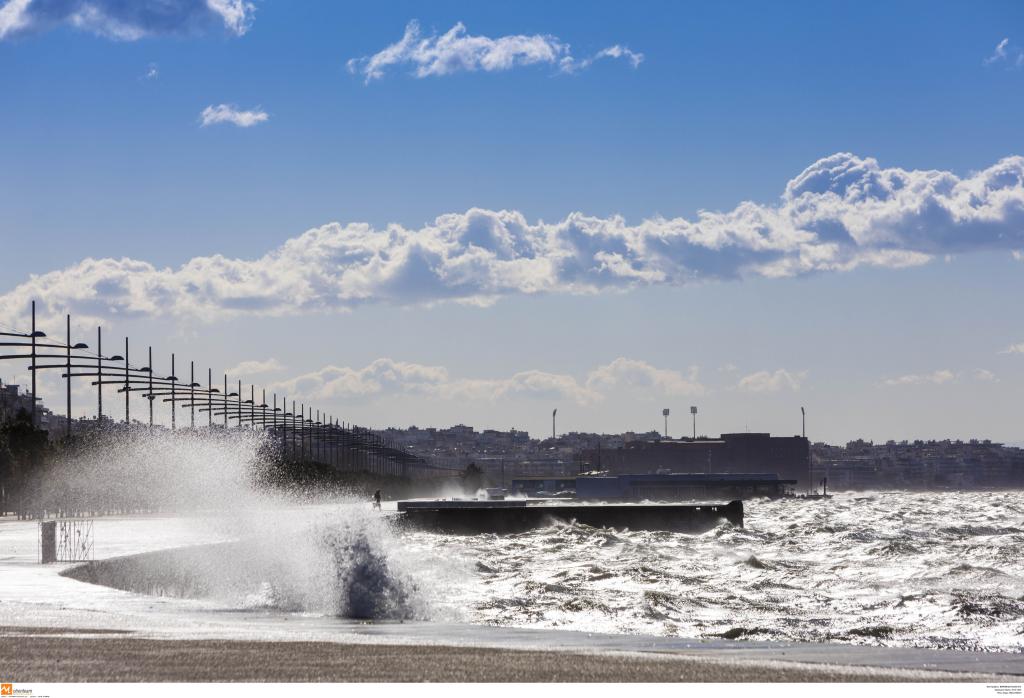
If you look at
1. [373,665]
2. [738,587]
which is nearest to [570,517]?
[738,587]

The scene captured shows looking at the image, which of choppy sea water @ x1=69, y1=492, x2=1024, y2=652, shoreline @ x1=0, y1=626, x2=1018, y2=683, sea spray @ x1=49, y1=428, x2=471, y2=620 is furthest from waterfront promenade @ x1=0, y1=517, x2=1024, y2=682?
sea spray @ x1=49, y1=428, x2=471, y2=620

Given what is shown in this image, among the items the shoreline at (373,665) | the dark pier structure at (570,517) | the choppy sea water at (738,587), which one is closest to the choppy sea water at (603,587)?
the choppy sea water at (738,587)

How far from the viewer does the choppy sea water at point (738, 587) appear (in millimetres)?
24703

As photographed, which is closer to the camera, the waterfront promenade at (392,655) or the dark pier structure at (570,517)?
the waterfront promenade at (392,655)

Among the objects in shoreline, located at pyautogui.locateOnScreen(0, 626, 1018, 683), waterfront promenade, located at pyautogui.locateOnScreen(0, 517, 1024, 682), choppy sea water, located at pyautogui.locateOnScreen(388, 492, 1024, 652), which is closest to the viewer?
shoreline, located at pyautogui.locateOnScreen(0, 626, 1018, 683)

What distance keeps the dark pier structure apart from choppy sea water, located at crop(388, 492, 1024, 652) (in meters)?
7.82

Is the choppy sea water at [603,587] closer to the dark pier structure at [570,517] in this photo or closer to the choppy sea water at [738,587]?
the choppy sea water at [738,587]

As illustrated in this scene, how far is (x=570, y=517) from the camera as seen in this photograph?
3263 inches

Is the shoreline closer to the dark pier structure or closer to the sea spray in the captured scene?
the sea spray

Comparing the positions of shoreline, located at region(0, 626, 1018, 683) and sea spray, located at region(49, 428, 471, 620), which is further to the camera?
sea spray, located at region(49, 428, 471, 620)

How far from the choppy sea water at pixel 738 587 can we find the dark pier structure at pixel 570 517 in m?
7.82

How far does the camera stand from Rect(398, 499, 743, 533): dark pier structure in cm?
7788

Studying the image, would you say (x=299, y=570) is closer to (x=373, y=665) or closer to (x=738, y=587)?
(x=738, y=587)
